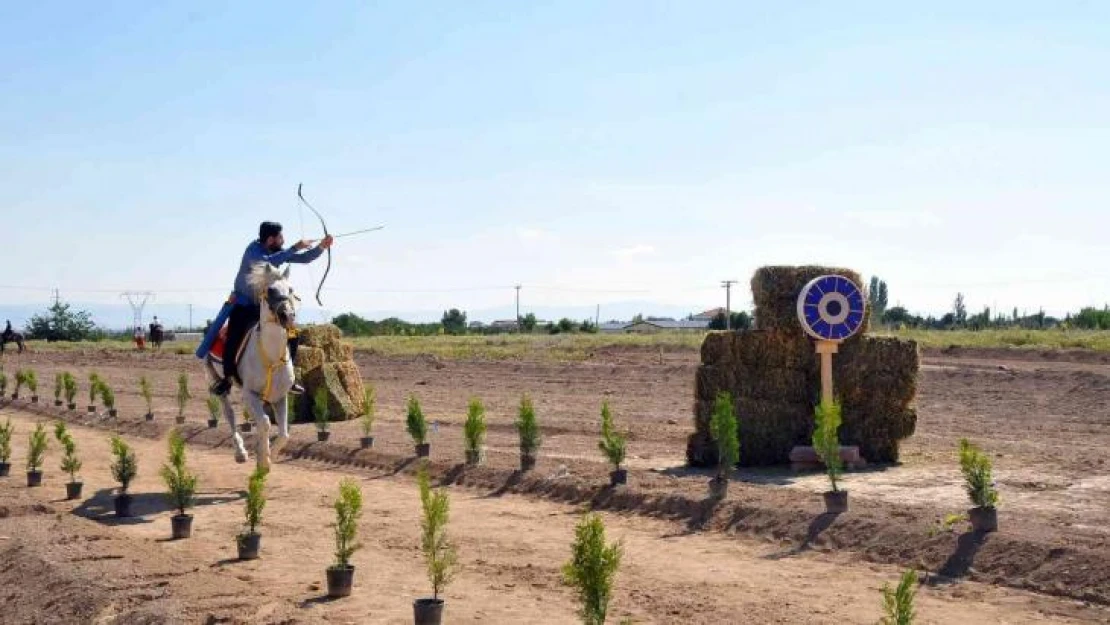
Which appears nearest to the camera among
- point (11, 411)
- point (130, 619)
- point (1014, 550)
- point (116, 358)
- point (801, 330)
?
point (130, 619)

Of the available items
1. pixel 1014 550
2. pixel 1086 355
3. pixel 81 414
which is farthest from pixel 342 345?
pixel 1086 355

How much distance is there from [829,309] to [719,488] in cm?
412

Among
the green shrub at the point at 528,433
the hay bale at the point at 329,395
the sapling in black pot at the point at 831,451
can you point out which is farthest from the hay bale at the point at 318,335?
the sapling in black pot at the point at 831,451

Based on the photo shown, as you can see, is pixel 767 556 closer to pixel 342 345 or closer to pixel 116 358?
pixel 342 345

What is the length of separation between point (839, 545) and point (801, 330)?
19.1 feet

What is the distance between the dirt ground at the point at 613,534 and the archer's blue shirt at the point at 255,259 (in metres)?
2.50

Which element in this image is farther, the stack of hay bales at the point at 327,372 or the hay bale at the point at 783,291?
the stack of hay bales at the point at 327,372

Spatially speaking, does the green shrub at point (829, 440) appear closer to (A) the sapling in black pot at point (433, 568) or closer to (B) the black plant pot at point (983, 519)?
(B) the black plant pot at point (983, 519)

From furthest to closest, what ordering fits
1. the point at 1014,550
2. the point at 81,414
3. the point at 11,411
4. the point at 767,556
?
the point at 11,411 < the point at 81,414 < the point at 767,556 < the point at 1014,550

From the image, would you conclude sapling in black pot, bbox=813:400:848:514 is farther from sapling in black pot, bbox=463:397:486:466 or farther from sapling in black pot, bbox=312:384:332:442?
sapling in black pot, bbox=312:384:332:442

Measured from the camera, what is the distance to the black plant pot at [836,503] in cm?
1132

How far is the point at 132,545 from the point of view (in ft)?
36.4

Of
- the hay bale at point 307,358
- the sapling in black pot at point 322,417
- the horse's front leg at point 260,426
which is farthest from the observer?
the hay bale at point 307,358

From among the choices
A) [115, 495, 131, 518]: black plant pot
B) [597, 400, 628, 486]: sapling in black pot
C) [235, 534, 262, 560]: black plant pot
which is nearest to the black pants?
[115, 495, 131, 518]: black plant pot
